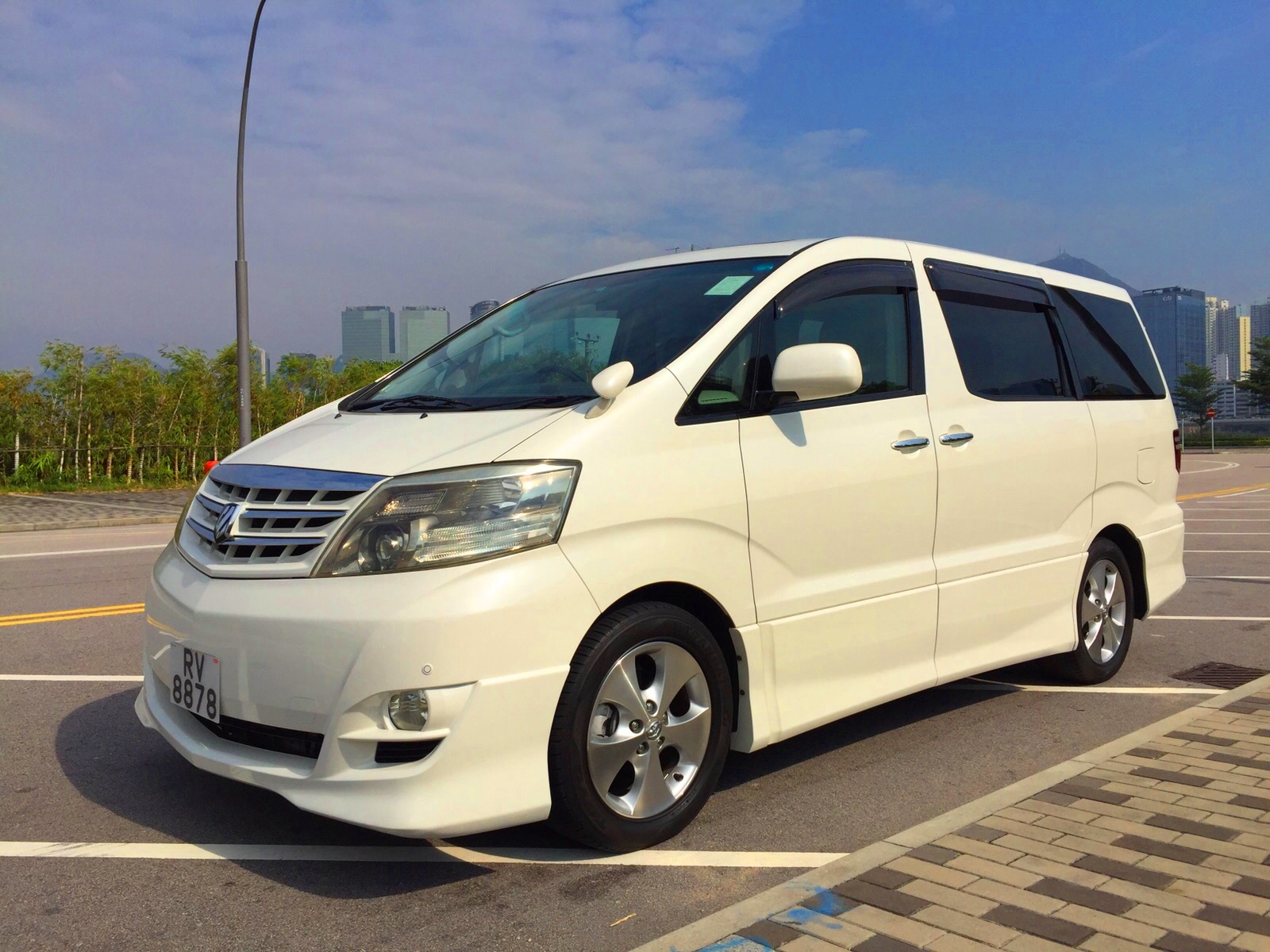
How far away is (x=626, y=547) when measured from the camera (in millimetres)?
3533

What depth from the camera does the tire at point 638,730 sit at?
11.2 ft

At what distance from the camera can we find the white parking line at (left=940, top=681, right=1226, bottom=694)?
5883mm

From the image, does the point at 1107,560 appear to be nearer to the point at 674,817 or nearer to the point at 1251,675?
the point at 1251,675

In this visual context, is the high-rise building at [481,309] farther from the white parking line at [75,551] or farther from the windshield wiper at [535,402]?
the white parking line at [75,551]

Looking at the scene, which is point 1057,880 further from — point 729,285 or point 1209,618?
point 1209,618

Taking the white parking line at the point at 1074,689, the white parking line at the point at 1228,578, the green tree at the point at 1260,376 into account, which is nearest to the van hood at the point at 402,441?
the white parking line at the point at 1074,689

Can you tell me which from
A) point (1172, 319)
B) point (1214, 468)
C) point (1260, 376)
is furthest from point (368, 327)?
point (1172, 319)

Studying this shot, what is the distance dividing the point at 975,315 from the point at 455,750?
3.23 meters

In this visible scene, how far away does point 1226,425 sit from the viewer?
91750mm

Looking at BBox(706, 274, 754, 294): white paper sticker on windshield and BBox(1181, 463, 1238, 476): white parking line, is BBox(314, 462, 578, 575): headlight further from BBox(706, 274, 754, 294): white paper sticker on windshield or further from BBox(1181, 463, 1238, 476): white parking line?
BBox(1181, 463, 1238, 476): white parking line

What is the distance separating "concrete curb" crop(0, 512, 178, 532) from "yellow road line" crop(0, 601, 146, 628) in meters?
8.66

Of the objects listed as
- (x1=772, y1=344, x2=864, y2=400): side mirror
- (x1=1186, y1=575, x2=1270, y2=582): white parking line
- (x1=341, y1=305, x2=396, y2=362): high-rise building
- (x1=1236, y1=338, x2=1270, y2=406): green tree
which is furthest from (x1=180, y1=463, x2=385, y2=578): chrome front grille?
(x1=1236, y1=338, x2=1270, y2=406): green tree

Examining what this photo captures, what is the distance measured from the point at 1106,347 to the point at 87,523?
14.5m

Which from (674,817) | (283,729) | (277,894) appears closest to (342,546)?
(283,729)
